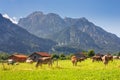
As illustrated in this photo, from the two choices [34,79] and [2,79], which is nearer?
[34,79]

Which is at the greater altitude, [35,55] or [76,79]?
[35,55]

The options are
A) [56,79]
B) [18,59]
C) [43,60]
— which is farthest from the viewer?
[18,59]

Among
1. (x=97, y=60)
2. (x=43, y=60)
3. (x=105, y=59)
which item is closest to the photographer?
(x=105, y=59)

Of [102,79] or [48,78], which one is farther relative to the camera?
[48,78]

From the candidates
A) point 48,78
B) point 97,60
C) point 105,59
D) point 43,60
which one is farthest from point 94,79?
point 97,60

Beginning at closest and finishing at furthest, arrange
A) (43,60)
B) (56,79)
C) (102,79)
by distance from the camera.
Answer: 1. (102,79)
2. (56,79)
3. (43,60)

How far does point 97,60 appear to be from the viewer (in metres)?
72.3

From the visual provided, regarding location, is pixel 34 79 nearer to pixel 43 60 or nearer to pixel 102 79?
pixel 102 79

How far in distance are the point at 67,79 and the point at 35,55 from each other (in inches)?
4482

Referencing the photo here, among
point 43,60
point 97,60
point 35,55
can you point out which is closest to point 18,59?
point 35,55

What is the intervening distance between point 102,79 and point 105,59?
78.9 feet

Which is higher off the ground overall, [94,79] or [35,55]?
[35,55]

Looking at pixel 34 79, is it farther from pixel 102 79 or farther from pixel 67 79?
pixel 102 79

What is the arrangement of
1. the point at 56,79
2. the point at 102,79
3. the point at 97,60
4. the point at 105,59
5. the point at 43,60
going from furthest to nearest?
the point at 97,60
the point at 43,60
the point at 105,59
the point at 56,79
the point at 102,79
